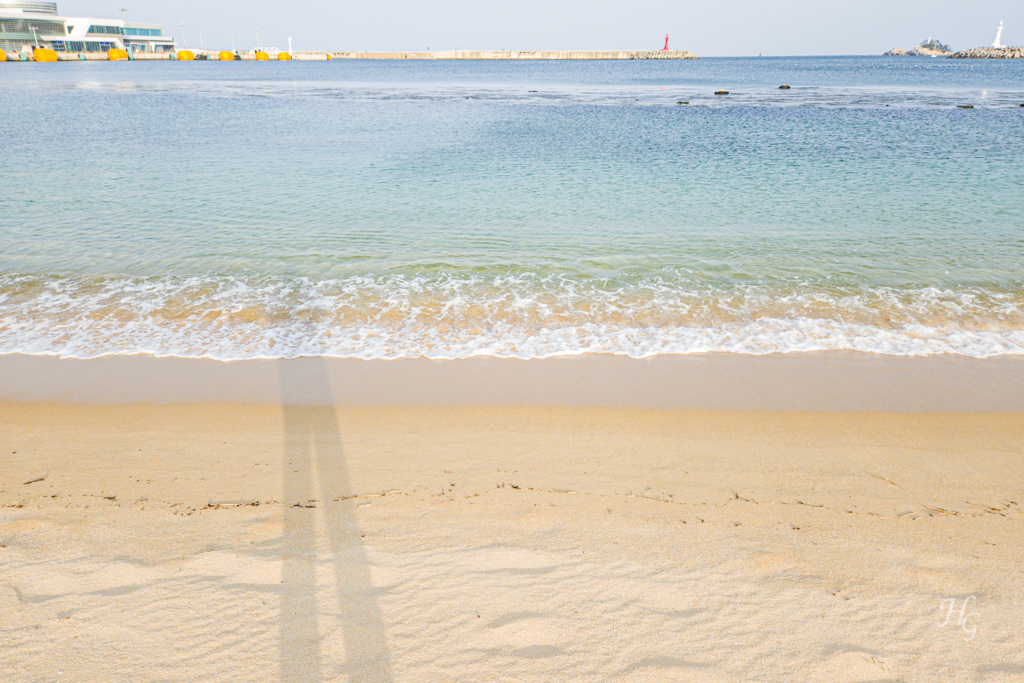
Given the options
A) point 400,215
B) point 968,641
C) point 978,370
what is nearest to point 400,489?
point 968,641

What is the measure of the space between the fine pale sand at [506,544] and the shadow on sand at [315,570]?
17 millimetres

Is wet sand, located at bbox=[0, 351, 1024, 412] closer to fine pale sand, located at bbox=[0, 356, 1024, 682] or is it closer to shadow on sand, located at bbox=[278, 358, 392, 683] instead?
fine pale sand, located at bbox=[0, 356, 1024, 682]

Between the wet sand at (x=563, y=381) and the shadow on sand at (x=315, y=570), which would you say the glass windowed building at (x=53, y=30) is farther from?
the shadow on sand at (x=315, y=570)

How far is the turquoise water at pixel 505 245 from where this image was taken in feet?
25.7

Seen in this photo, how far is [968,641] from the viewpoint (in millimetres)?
3141

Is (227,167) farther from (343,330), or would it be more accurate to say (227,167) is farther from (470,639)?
(470,639)

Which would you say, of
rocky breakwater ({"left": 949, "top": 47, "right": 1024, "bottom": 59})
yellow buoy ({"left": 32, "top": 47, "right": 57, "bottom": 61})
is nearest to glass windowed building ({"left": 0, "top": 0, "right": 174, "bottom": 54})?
yellow buoy ({"left": 32, "top": 47, "right": 57, "bottom": 61})

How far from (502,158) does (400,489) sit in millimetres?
19652

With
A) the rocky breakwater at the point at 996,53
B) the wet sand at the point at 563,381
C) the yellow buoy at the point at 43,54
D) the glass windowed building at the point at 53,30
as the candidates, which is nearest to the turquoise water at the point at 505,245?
the wet sand at the point at 563,381

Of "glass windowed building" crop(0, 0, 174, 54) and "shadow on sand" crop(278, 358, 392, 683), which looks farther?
"glass windowed building" crop(0, 0, 174, 54)

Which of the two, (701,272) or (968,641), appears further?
(701,272)

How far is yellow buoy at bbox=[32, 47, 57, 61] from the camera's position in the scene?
112625mm

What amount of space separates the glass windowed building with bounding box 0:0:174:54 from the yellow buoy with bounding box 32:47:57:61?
2633 mm

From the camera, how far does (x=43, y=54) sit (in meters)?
114
